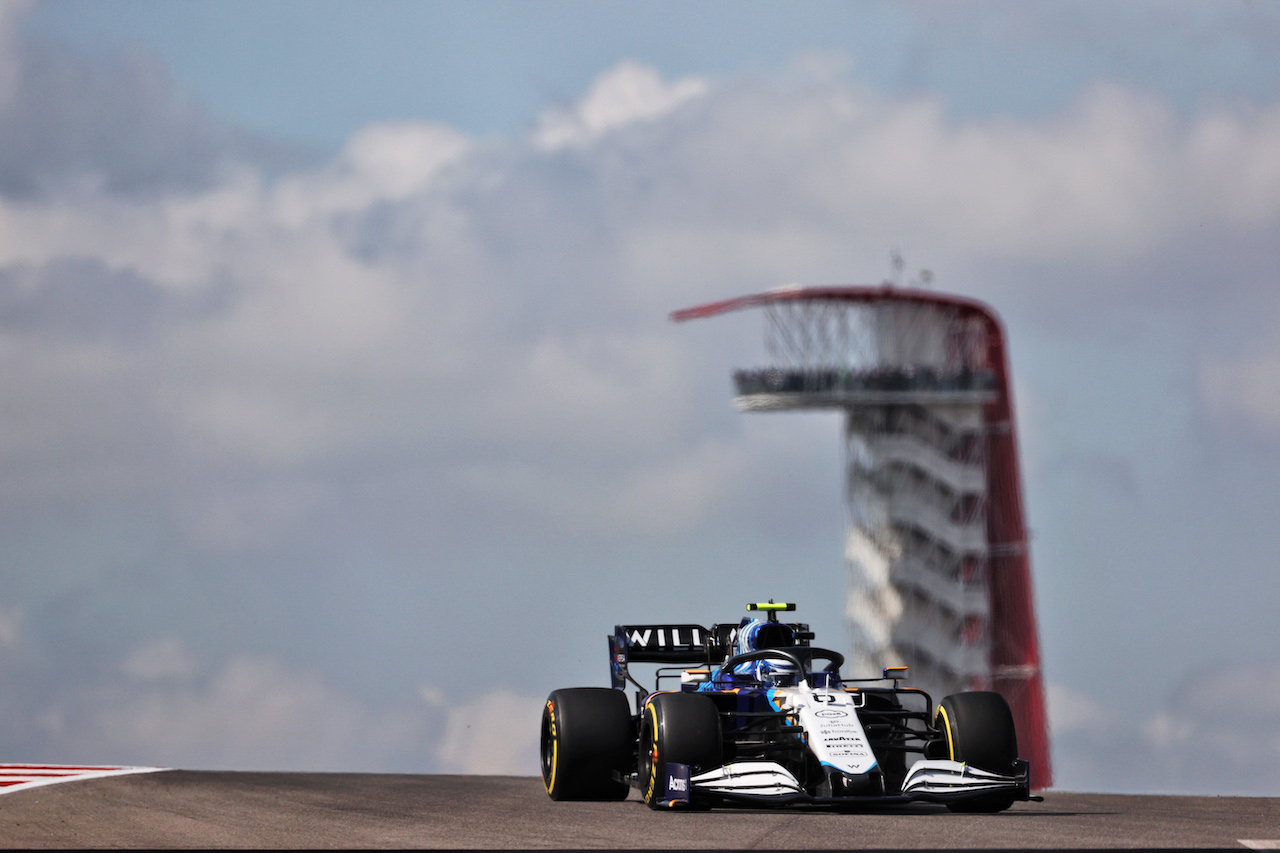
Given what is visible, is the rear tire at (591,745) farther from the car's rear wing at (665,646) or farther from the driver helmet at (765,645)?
the car's rear wing at (665,646)

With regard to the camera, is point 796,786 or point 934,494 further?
point 934,494

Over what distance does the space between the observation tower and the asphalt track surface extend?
57.3m

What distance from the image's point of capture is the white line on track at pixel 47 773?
20.7 m

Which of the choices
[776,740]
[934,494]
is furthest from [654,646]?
[934,494]

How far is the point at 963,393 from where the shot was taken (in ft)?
270

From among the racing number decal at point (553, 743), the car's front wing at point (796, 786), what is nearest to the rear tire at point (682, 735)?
the car's front wing at point (796, 786)

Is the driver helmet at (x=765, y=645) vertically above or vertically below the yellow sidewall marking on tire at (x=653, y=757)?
above

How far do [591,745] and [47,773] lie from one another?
320 inches

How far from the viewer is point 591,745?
19547 millimetres

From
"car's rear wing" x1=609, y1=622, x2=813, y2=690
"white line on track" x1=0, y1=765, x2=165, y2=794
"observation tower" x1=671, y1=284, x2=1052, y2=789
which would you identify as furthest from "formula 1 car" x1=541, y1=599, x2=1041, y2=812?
"observation tower" x1=671, y1=284, x2=1052, y2=789

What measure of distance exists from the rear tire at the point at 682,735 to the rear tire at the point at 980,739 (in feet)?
9.06

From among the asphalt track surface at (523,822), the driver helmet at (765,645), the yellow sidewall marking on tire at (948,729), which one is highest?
the driver helmet at (765,645)

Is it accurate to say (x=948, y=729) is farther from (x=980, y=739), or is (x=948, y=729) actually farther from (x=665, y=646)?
(x=665, y=646)

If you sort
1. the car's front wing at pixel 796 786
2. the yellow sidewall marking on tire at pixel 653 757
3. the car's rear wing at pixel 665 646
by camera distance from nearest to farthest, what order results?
the car's front wing at pixel 796 786 → the yellow sidewall marking on tire at pixel 653 757 → the car's rear wing at pixel 665 646
